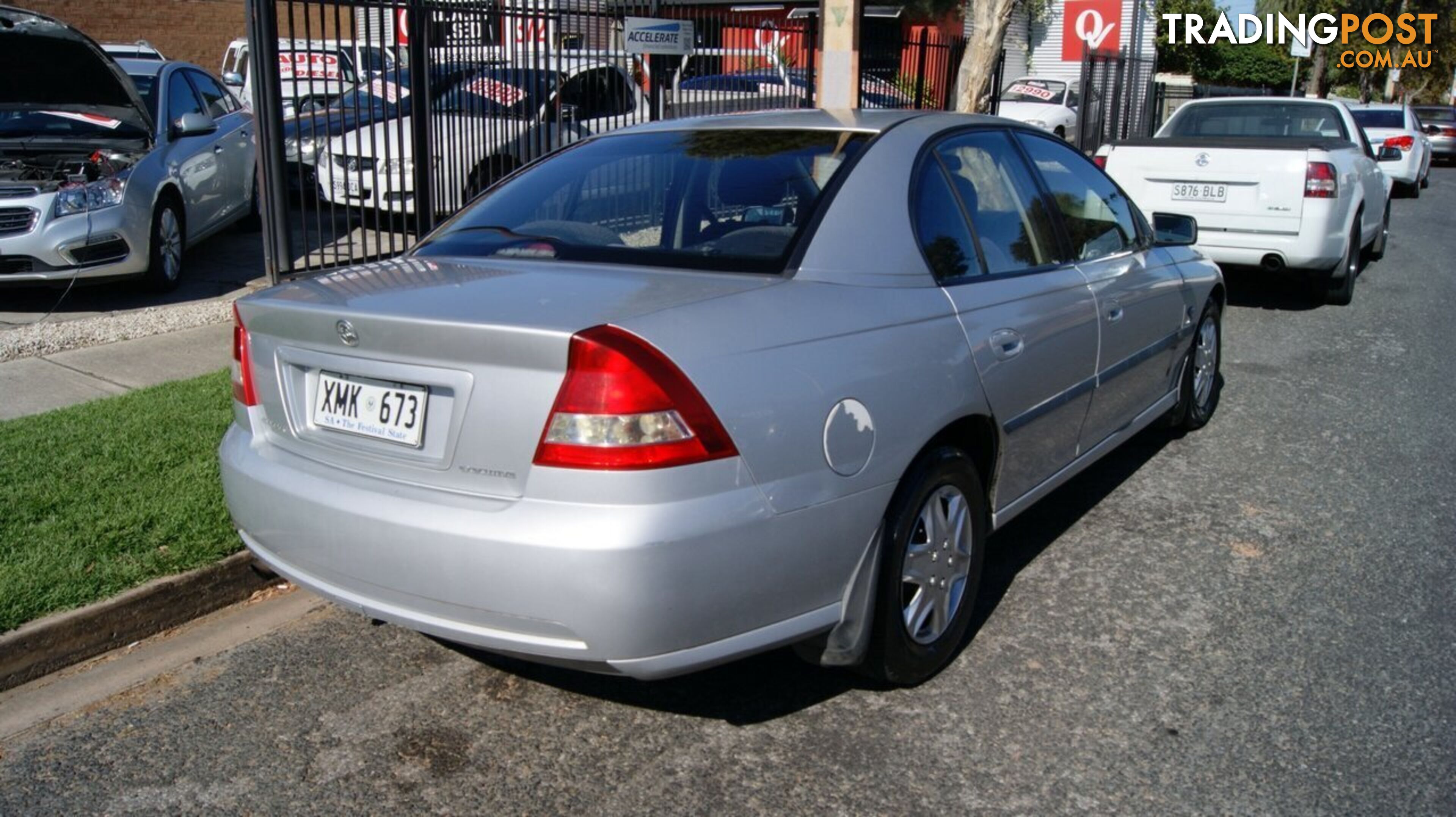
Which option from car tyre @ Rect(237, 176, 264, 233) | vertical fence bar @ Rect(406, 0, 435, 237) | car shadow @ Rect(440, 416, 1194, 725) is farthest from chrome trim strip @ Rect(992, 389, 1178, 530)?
car tyre @ Rect(237, 176, 264, 233)

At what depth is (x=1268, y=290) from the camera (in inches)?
440

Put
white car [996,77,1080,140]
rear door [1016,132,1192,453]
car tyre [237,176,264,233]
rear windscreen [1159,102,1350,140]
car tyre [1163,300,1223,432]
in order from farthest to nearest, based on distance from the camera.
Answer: white car [996,77,1080,140] < car tyre [237,176,264,233] < rear windscreen [1159,102,1350,140] < car tyre [1163,300,1223,432] < rear door [1016,132,1192,453]

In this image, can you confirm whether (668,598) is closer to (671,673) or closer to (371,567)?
(671,673)

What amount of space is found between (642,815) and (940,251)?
1856 millimetres

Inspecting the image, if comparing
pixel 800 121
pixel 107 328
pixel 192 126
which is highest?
pixel 800 121

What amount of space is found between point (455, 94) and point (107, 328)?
323cm

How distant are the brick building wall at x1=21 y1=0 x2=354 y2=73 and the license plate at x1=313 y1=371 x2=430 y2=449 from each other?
22504mm

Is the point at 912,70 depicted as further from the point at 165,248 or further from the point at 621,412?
the point at 621,412

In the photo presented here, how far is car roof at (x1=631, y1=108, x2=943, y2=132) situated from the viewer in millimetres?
4031

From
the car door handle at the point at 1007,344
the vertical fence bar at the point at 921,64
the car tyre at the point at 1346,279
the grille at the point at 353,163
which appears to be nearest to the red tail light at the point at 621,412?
the car door handle at the point at 1007,344

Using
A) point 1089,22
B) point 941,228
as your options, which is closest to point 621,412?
point 941,228

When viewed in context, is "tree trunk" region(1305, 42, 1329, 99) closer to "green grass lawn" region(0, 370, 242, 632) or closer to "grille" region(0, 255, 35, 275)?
"grille" region(0, 255, 35, 275)

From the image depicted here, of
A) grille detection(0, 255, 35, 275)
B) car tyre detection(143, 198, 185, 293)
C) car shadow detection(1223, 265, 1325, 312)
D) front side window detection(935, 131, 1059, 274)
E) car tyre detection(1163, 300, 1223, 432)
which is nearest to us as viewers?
front side window detection(935, 131, 1059, 274)

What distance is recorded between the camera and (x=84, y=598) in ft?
12.6
